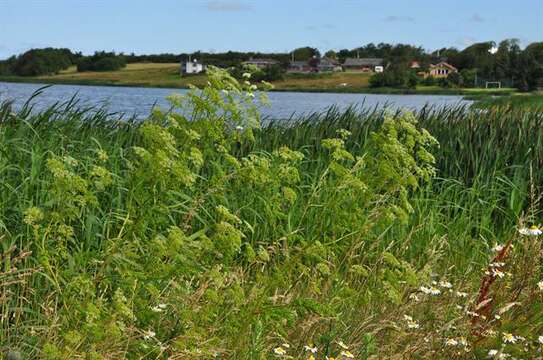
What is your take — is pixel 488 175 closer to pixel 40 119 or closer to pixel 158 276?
pixel 40 119

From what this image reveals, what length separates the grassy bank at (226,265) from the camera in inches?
170

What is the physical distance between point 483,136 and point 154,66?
99.2 metres

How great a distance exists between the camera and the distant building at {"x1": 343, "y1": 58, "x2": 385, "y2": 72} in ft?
450

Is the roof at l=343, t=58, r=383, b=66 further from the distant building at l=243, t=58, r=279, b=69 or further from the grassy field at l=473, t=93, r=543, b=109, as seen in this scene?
the grassy field at l=473, t=93, r=543, b=109

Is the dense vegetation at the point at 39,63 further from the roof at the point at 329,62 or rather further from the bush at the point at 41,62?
the roof at the point at 329,62

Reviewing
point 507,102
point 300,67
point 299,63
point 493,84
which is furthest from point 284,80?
point 507,102

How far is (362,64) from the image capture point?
142250 mm

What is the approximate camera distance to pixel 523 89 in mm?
99438

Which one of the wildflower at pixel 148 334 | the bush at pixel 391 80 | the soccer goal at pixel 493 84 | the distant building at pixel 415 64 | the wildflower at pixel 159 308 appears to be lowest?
the soccer goal at pixel 493 84

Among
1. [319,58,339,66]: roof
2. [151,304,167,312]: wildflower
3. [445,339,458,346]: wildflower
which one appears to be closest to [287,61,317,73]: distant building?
[319,58,339,66]: roof

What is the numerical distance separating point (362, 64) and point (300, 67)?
2037 centimetres

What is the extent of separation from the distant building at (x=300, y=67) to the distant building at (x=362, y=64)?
10541mm

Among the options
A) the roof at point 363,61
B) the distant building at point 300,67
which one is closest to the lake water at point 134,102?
the distant building at point 300,67

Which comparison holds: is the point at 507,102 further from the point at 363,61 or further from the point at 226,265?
the point at 363,61
